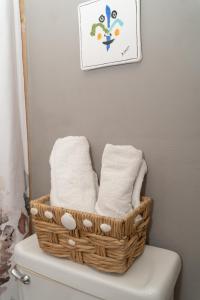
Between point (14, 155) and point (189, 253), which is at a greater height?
point (14, 155)

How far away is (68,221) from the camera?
646 millimetres

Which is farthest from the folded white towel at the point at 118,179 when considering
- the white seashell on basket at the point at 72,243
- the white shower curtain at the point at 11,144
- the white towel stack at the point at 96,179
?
the white shower curtain at the point at 11,144

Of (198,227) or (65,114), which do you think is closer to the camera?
(198,227)

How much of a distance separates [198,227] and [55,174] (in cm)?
46

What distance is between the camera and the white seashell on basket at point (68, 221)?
0.64 metres

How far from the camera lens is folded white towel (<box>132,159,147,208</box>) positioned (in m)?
0.70

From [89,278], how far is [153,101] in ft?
1.71

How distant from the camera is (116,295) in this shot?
60 centimetres

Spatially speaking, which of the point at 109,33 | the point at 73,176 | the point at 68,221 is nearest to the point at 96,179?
the point at 73,176

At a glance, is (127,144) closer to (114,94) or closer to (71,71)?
(114,94)

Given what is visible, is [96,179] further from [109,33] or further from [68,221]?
[109,33]

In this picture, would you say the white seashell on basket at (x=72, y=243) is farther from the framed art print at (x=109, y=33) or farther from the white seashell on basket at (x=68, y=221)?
the framed art print at (x=109, y=33)

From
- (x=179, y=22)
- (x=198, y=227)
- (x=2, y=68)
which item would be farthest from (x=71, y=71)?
(x=198, y=227)

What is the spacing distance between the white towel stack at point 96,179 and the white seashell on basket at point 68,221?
0.23ft
